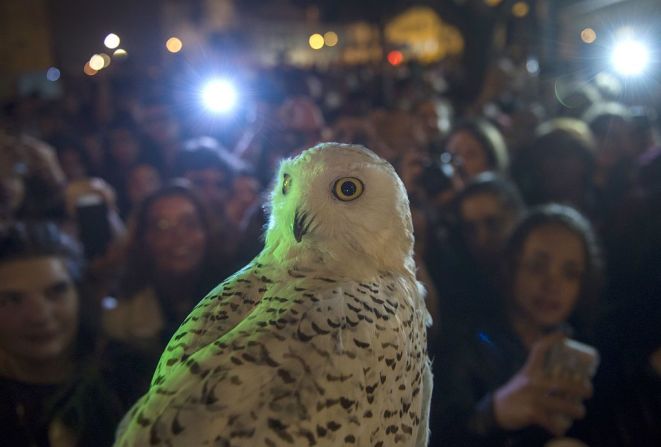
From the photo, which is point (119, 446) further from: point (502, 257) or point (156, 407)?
point (502, 257)

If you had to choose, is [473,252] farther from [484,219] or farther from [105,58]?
[105,58]

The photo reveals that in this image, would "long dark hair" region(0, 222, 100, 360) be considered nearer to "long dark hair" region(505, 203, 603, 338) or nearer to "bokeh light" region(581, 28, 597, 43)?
"long dark hair" region(505, 203, 603, 338)

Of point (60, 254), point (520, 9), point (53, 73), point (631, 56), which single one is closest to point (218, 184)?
point (60, 254)

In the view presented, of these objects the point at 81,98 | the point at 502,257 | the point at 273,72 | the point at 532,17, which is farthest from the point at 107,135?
the point at 273,72

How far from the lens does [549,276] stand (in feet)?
5.98

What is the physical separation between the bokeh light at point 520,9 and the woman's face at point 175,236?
145 inches

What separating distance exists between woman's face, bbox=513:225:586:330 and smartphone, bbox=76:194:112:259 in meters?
1.67

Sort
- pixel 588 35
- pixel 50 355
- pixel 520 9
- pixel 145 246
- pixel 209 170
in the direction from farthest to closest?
1. pixel 520 9
2. pixel 588 35
3. pixel 209 170
4. pixel 145 246
5. pixel 50 355

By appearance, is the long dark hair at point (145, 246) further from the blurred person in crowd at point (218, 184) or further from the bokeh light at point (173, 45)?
the bokeh light at point (173, 45)

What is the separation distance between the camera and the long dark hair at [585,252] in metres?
1.79

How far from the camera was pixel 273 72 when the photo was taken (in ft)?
25.7

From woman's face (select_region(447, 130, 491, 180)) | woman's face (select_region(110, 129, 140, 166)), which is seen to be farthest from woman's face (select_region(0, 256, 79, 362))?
woman's face (select_region(110, 129, 140, 166))

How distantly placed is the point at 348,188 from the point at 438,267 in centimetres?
110

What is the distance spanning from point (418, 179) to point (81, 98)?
420cm
